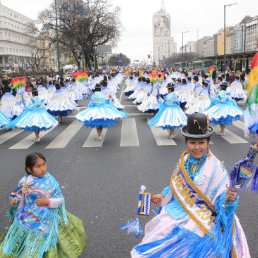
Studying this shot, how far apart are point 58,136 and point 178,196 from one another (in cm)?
851

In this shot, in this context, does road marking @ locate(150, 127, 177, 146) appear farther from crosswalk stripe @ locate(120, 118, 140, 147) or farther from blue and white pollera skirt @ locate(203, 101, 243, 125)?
blue and white pollera skirt @ locate(203, 101, 243, 125)

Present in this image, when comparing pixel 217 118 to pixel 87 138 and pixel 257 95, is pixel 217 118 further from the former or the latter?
pixel 257 95

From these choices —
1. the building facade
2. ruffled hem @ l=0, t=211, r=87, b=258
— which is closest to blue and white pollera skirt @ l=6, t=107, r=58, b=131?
ruffled hem @ l=0, t=211, r=87, b=258

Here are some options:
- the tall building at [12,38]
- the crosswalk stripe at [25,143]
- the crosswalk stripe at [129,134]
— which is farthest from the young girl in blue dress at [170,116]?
the tall building at [12,38]

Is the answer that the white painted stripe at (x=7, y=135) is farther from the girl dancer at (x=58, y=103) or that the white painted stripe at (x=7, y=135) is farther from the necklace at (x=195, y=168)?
the necklace at (x=195, y=168)

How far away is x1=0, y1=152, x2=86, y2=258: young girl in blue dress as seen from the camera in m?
3.07

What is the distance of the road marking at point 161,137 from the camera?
9289 mm

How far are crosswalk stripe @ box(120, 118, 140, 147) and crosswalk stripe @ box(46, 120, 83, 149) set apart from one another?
5.65 feet

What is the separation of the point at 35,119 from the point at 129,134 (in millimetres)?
3096

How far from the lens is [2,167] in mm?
7383

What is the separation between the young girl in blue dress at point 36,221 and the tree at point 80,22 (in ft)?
131

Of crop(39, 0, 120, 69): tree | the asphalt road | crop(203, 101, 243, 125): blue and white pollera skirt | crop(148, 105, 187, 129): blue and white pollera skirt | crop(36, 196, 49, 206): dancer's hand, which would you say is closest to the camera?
crop(36, 196, 49, 206): dancer's hand

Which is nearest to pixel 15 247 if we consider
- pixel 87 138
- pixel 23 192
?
pixel 23 192

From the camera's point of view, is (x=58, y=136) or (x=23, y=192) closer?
(x=23, y=192)
